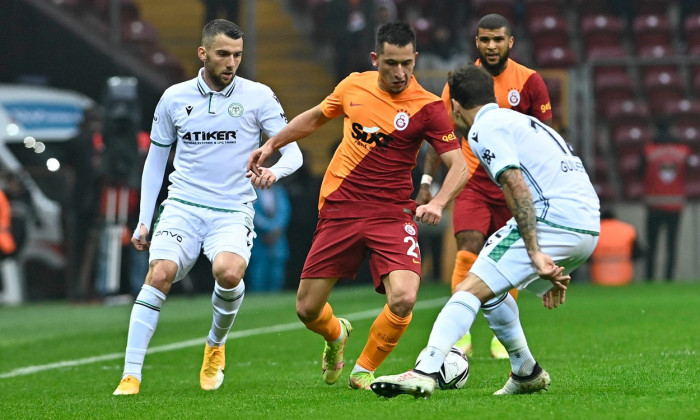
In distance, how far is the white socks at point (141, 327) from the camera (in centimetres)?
781

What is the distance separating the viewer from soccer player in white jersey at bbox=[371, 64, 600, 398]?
655cm

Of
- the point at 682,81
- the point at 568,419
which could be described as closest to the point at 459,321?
the point at 568,419

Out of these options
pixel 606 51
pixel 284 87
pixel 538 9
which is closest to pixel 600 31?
pixel 606 51

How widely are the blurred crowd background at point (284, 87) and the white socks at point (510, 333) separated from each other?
959 cm

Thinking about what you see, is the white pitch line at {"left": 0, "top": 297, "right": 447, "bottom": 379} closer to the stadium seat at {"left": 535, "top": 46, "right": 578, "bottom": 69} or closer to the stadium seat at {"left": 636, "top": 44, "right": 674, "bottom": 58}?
the stadium seat at {"left": 535, "top": 46, "right": 578, "bottom": 69}

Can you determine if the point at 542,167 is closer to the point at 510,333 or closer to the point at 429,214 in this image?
the point at 429,214

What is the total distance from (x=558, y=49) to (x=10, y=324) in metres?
11.0

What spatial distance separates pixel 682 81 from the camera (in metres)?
20.5

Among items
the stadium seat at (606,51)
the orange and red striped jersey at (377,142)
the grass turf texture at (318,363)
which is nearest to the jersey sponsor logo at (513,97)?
the orange and red striped jersey at (377,142)

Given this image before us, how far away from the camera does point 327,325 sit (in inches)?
317

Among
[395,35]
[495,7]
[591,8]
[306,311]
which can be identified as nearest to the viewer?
[395,35]

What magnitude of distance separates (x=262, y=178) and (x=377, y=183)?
2.24 ft

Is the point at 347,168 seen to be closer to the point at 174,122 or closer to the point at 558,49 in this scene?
the point at 174,122

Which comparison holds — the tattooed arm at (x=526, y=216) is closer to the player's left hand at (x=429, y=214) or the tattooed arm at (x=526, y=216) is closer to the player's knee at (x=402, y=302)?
the player's left hand at (x=429, y=214)
